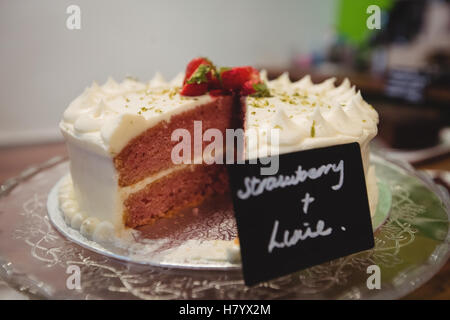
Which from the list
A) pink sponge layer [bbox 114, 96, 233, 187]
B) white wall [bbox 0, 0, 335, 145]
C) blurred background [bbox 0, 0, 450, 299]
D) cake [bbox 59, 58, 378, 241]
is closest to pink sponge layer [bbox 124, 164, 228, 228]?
cake [bbox 59, 58, 378, 241]

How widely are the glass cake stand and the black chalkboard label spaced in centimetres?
7

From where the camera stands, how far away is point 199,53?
654 cm

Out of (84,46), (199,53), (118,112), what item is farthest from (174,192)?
(199,53)

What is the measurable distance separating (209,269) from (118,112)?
117 centimetres

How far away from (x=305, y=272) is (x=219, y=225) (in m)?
0.68

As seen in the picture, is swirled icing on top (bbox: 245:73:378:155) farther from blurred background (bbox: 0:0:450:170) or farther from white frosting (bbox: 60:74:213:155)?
blurred background (bbox: 0:0:450:170)

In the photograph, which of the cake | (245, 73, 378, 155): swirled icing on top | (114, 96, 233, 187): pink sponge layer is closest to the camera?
(245, 73, 378, 155): swirled icing on top

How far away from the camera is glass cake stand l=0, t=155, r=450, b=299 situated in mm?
1578

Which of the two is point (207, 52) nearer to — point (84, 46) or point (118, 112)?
point (84, 46)

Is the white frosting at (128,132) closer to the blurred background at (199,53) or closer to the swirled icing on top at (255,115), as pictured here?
the swirled icing on top at (255,115)

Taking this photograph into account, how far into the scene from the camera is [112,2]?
17.9 ft

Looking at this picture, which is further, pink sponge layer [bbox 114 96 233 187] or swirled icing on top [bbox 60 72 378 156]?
pink sponge layer [bbox 114 96 233 187]

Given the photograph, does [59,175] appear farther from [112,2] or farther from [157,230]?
[112,2]

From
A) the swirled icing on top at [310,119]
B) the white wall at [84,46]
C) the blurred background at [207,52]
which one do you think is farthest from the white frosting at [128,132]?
the white wall at [84,46]
